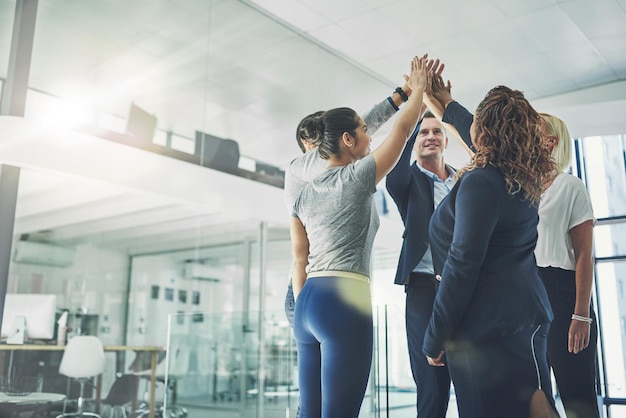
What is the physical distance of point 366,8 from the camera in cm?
494

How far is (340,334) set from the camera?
1.52m

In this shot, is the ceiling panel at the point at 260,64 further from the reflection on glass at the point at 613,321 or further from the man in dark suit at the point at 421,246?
the man in dark suit at the point at 421,246

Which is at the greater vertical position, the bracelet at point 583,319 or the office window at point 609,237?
the office window at point 609,237

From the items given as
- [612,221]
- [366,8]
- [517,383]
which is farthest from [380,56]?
[517,383]

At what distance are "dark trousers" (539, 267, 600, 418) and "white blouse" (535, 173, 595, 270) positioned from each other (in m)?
0.05

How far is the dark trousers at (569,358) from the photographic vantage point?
1.82 metres

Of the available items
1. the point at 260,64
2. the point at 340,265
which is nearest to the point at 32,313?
the point at 260,64

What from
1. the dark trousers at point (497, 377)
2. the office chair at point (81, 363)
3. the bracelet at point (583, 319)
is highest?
the bracelet at point (583, 319)

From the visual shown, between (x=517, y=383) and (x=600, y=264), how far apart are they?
19.4 ft

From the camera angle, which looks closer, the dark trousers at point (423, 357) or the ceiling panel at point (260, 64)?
the dark trousers at point (423, 357)

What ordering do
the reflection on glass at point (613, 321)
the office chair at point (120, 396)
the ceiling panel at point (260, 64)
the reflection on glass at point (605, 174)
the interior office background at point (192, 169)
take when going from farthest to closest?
the reflection on glass at point (605, 174), the reflection on glass at point (613, 321), the office chair at point (120, 396), the ceiling panel at point (260, 64), the interior office background at point (192, 169)

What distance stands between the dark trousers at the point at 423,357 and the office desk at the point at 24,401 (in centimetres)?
309

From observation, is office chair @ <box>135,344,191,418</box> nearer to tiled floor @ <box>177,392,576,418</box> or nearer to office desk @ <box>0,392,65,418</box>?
tiled floor @ <box>177,392,576,418</box>

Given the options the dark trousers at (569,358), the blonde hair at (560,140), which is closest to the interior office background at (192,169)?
the dark trousers at (569,358)
